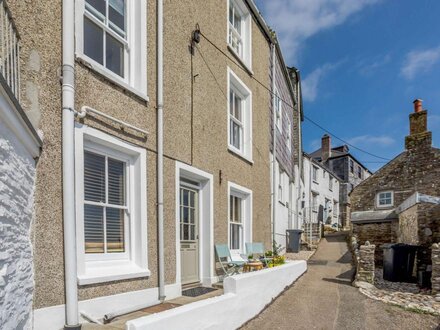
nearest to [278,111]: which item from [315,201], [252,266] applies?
[252,266]

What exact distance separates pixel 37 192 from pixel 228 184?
4972 mm

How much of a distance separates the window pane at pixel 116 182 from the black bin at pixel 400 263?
30.7 feet

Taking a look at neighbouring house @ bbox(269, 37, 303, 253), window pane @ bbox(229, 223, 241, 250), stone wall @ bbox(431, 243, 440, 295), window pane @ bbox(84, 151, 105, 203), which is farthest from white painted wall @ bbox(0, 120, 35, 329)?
stone wall @ bbox(431, 243, 440, 295)

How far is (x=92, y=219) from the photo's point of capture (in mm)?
4508

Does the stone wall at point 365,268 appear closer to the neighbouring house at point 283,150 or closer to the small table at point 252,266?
the neighbouring house at point 283,150

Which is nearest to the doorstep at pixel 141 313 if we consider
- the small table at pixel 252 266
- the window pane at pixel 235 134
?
the small table at pixel 252 266

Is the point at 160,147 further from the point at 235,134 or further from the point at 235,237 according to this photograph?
the point at 235,237

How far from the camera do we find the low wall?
363 centimetres

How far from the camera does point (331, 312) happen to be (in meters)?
6.33

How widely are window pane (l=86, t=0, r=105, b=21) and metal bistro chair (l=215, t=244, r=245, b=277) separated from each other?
16.1ft

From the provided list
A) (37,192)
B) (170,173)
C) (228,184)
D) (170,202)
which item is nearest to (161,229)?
(170,202)

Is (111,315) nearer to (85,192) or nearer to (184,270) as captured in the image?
(85,192)

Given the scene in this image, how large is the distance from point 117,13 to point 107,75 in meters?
1.31

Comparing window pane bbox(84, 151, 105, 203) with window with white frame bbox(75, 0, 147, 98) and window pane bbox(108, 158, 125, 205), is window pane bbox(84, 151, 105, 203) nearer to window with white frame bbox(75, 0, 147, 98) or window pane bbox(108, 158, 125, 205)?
window pane bbox(108, 158, 125, 205)
